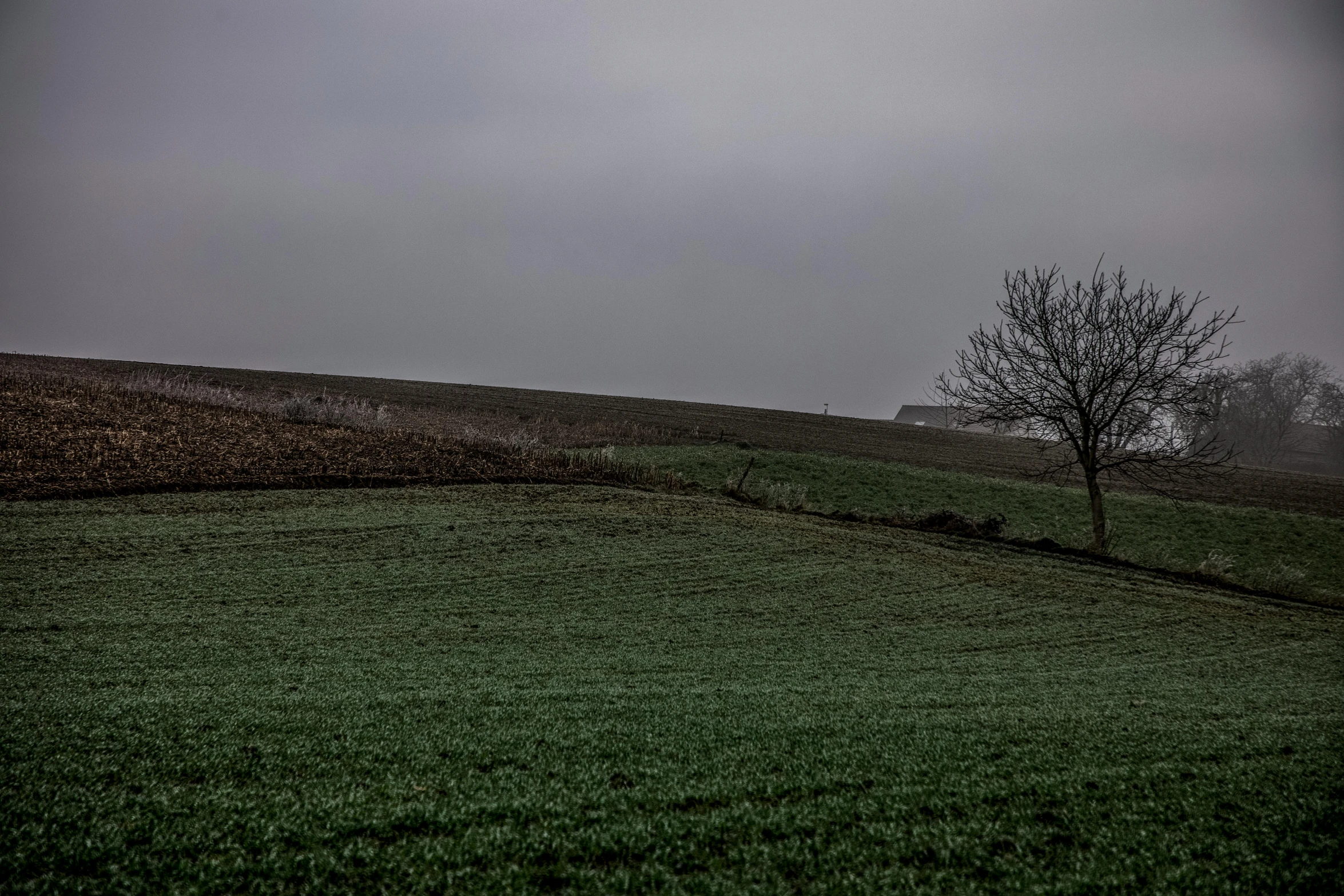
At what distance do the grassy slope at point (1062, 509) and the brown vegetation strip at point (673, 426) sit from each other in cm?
335

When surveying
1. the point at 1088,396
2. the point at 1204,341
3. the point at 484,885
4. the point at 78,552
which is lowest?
the point at 78,552

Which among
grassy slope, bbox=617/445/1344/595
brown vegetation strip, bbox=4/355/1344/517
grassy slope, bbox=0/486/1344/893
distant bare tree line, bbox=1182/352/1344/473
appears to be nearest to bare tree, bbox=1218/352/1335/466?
distant bare tree line, bbox=1182/352/1344/473

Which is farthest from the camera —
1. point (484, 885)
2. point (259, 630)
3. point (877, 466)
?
point (877, 466)

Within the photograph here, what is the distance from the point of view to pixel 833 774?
450cm

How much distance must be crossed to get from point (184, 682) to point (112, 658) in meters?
1.40

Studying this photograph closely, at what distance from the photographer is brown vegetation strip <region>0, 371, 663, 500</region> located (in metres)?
16.5

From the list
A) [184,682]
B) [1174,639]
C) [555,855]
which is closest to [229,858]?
[555,855]

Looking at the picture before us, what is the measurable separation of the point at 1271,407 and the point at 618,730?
96.7 metres

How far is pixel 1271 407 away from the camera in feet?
247

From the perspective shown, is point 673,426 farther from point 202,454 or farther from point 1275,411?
point 1275,411

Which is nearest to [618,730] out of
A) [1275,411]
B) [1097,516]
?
[1097,516]

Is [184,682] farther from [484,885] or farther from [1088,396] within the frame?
[1088,396]

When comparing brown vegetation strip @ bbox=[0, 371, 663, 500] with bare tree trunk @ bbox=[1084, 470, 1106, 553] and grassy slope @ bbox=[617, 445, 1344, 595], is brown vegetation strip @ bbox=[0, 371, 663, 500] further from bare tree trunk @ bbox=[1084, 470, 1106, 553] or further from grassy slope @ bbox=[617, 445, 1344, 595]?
bare tree trunk @ bbox=[1084, 470, 1106, 553]

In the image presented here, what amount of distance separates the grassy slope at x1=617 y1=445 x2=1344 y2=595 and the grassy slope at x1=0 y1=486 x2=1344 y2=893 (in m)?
13.3
